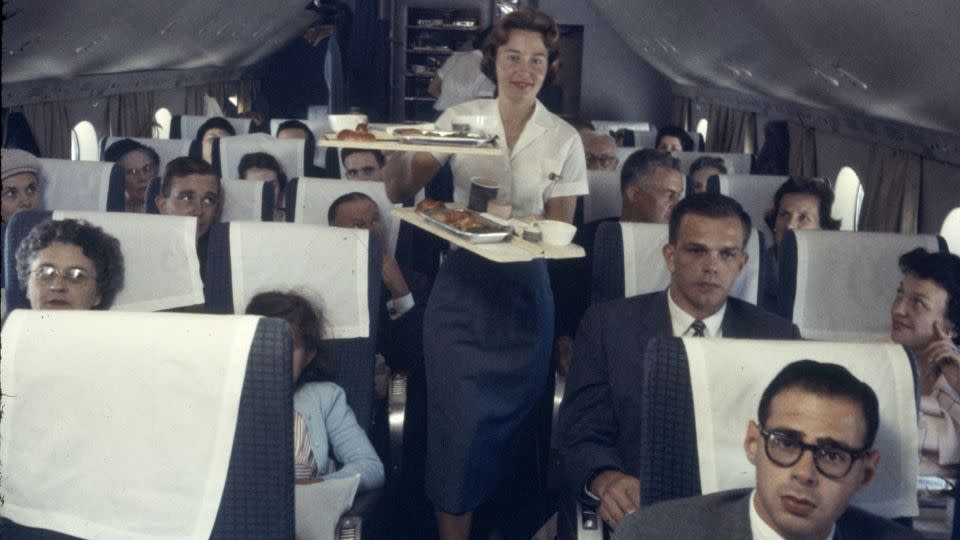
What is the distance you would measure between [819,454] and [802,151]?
6.89 m

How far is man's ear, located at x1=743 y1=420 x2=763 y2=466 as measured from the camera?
64.2 inches

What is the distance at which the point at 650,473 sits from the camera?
1785 mm

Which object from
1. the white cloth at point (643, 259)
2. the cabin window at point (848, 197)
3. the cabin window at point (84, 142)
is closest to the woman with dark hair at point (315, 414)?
the white cloth at point (643, 259)

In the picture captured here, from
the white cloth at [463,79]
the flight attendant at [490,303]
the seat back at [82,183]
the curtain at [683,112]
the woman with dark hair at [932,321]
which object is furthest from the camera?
the curtain at [683,112]

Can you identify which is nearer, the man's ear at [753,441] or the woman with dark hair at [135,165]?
the man's ear at [753,441]

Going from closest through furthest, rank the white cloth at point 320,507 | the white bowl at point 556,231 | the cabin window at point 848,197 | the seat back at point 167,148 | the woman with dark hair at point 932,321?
the white cloth at point 320,507
the white bowl at point 556,231
the woman with dark hair at point 932,321
the seat back at point 167,148
the cabin window at point 848,197

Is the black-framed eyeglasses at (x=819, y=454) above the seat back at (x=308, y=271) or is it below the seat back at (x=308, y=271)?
below

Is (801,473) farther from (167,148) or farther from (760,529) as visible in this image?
(167,148)

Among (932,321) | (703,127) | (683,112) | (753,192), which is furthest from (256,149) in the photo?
(683,112)

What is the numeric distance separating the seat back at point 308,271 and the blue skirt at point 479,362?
0.23 meters

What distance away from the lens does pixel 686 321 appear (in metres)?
2.51

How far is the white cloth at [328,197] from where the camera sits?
13.8 feet

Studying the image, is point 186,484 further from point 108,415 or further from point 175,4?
point 175,4

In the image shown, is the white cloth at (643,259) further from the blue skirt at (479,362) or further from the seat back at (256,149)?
the seat back at (256,149)
